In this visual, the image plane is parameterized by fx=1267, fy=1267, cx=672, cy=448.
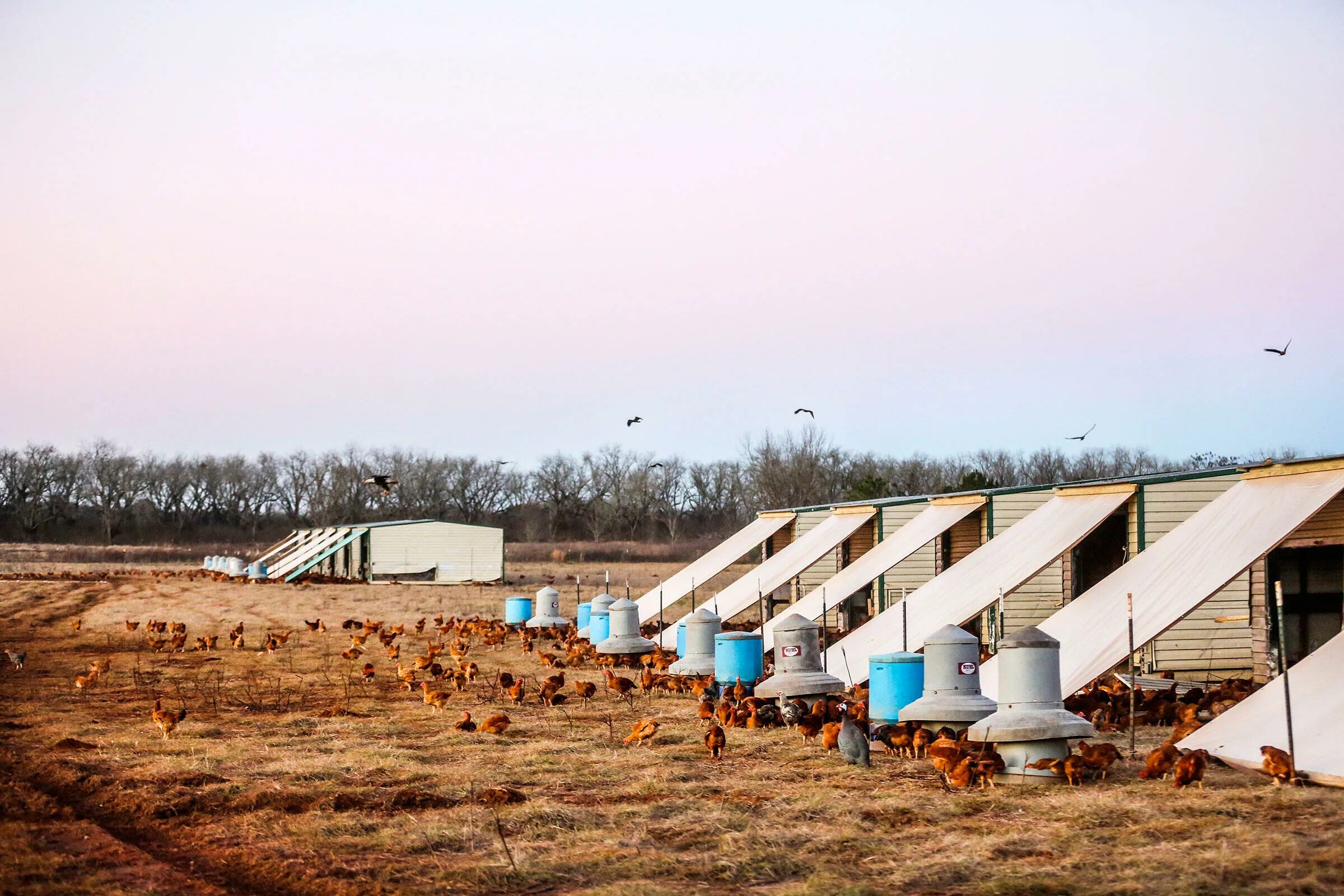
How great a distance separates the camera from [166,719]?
12.8 m

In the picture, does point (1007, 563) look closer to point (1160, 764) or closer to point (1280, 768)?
point (1160, 764)

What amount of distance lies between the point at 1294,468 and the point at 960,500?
7.85 meters

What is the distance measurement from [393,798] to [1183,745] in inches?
241

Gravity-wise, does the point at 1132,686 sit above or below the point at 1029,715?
above

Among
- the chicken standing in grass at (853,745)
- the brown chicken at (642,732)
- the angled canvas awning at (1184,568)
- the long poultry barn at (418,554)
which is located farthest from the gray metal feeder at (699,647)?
the long poultry barn at (418,554)

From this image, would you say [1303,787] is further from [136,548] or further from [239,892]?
[136,548]

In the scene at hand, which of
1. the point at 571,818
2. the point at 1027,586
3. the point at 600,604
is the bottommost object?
the point at 571,818

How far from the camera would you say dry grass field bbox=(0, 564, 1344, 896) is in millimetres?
6934

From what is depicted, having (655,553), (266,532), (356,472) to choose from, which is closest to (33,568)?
(655,553)

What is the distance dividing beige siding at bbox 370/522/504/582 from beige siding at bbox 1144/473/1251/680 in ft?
106

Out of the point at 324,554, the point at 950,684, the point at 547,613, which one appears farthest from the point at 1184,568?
the point at 324,554

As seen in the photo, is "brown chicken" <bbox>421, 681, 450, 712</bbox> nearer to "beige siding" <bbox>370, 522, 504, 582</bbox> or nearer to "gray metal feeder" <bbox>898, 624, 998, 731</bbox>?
"gray metal feeder" <bbox>898, 624, 998, 731</bbox>

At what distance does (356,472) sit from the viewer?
95938mm

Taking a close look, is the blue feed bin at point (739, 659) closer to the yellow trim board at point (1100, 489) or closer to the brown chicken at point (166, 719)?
the yellow trim board at point (1100, 489)
